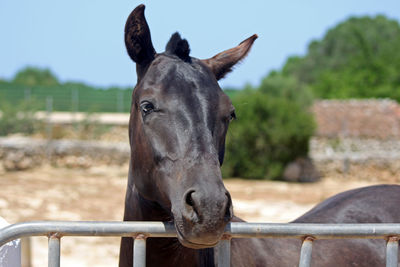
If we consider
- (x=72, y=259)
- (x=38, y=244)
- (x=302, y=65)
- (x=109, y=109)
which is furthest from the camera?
(x=302, y=65)

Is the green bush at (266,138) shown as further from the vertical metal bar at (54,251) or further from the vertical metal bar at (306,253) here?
the vertical metal bar at (54,251)

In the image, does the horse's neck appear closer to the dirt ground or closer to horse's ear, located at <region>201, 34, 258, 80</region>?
horse's ear, located at <region>201, 34, 258, 80</region>

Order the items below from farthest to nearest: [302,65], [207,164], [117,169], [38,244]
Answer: [302,65] → [117,169] → [38,244] → [207,164]

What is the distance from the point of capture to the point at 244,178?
1436 centimetres

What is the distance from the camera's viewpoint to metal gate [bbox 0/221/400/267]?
1.57 meters

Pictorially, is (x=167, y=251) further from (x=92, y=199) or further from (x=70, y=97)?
(x=70, y=97)

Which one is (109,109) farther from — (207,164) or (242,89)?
(207,164)

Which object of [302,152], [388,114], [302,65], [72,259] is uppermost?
[302,65]

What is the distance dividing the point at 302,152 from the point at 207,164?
13252 mm

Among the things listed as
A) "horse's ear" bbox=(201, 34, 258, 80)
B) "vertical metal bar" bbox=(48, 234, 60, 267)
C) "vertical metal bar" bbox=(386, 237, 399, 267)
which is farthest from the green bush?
"vertical metal bar" bbox=(48, 234, 60, 267)

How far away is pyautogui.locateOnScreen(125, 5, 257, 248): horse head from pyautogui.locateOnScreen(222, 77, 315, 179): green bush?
472 inches

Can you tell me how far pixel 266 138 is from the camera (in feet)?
47.3

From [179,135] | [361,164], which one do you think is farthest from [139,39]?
[361,164]

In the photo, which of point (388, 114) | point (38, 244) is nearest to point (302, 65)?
point (388, 114)
